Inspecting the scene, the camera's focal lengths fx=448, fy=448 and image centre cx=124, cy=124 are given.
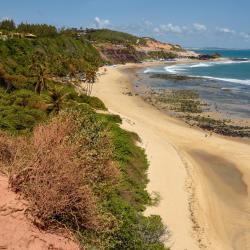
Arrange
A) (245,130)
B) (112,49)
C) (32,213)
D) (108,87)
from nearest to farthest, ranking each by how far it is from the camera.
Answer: (32,213), (245,130), (108,87), (112,49)

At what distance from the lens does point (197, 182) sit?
3288 centimetres

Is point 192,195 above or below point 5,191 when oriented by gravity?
below

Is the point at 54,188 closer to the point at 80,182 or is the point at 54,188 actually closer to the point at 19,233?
the point at 80,182

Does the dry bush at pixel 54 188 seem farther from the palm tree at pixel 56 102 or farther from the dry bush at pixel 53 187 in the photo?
the palm tree at pixel 56 102

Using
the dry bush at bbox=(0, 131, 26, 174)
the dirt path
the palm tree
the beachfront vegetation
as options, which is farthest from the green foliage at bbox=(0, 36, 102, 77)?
the dirt path

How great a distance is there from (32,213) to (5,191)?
125 centimetres

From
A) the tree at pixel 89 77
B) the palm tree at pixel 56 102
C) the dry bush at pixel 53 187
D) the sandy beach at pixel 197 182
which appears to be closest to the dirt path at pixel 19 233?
the dry bush at pixel 53 187

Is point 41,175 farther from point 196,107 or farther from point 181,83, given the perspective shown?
point 181,83

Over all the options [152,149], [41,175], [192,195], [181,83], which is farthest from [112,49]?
[41,175]

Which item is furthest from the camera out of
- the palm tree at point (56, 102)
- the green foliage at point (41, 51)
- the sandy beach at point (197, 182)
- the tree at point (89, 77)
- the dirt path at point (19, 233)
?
the green foliage at point (41, 51)

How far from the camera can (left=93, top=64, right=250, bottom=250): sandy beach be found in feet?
80.1

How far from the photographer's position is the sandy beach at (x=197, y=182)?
24.4 m

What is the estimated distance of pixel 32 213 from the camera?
48.0ft

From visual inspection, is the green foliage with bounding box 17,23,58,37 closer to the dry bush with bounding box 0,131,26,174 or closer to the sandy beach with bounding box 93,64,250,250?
the sandy beach with bounding box 93,64,250,250
